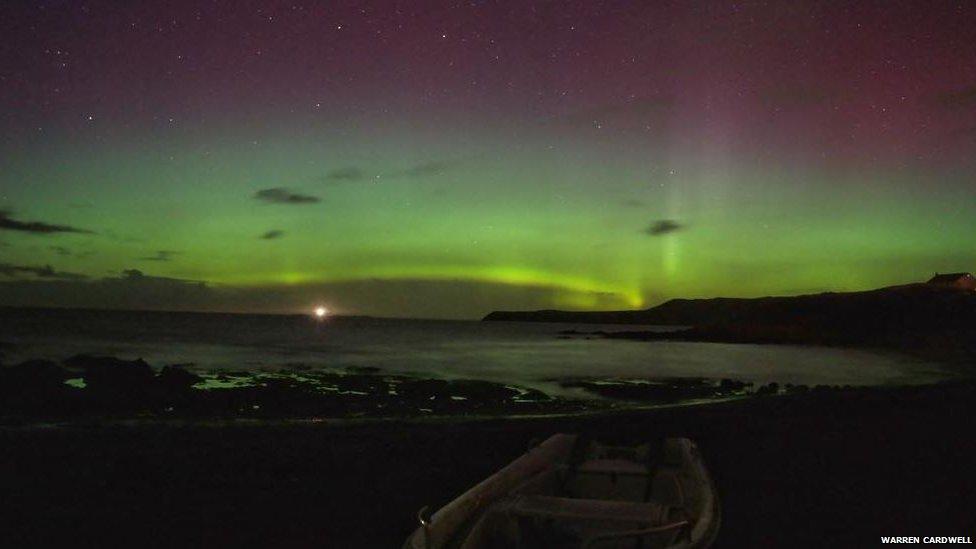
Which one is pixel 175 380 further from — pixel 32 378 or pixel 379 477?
pixel 379 477

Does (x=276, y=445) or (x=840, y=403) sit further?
(x=840, y=403)

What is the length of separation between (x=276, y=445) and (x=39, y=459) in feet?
13.4

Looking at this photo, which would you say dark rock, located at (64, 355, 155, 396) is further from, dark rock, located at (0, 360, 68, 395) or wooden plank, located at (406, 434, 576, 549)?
wooden plank, located at (406, 434, 576, 549)

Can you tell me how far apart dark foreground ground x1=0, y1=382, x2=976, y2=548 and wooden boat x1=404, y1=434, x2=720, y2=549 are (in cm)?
107

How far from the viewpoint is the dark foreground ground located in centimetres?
901

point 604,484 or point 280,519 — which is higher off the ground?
point 604,484

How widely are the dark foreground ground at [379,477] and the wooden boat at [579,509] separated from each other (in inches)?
42.2

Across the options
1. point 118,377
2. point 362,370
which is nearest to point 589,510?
point 118,377

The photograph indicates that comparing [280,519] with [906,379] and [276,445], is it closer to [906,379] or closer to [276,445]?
[276,445]

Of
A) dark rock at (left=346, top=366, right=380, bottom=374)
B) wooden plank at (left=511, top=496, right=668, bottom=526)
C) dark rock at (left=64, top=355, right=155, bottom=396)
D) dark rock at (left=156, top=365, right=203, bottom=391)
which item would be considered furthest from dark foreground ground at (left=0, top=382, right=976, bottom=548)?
dark rock at (left=346, top=366, right=380, bottom=374)

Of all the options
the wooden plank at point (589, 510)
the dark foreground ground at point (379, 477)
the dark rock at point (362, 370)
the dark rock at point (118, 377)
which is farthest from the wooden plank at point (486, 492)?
the dark rock at point (362, 370)

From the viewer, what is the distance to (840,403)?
22797 mm

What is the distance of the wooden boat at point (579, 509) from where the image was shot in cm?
593

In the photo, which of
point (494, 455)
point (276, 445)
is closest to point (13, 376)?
point (276, 445)
